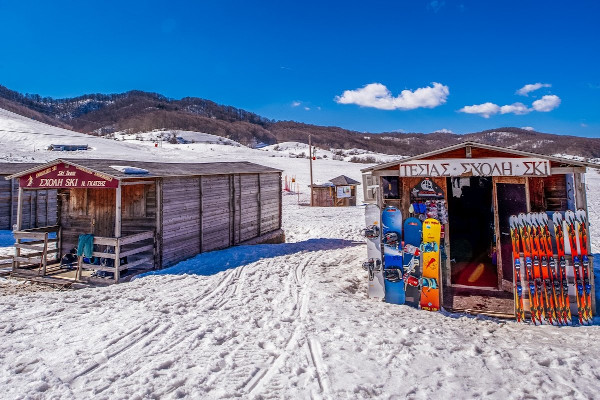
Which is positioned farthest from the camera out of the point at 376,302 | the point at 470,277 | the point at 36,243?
the point at 36,243

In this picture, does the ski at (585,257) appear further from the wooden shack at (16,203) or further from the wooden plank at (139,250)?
the wooden shack at (16,203)

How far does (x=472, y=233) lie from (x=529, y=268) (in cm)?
494

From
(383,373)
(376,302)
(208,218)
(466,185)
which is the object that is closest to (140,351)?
(383,373)

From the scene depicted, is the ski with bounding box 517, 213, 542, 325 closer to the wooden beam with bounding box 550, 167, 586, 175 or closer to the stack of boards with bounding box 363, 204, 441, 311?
the wooden beam with bounding box 550, 167, 586, 175

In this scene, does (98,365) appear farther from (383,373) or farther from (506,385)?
(506,385)

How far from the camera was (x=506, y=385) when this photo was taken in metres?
3.66

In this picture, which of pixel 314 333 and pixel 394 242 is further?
pixel 394 242

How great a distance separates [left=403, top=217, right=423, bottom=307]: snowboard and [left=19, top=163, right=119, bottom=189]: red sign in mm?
6734

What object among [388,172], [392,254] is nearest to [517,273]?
[392,254]

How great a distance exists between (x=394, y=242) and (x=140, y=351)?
466cm

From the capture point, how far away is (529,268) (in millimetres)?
5965

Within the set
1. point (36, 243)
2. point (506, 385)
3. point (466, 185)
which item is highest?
point (466, 185)

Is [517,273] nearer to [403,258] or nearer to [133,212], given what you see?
[403,258]

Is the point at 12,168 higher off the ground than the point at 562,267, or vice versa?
the point at 12,168
